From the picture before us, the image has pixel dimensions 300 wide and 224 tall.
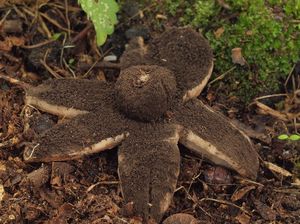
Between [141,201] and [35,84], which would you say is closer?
[141,201]

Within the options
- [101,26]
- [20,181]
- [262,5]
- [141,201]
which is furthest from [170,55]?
[20,181]

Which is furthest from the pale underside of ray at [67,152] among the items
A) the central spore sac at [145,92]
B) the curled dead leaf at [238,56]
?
the curled dead leaf at [238,56]

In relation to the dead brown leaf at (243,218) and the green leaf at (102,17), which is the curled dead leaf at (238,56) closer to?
the green leaf at (102,17)

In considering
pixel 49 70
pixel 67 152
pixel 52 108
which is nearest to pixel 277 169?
pixel 67 152

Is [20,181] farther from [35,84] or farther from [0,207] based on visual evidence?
[35,84]

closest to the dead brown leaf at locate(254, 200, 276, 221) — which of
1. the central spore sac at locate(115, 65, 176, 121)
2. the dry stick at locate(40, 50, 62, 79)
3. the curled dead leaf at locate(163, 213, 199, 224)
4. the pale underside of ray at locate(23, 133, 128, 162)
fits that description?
the curled dead leaf at locate(163, 213, 199, 224)

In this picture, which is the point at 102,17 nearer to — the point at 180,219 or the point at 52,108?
the point at 52,108
